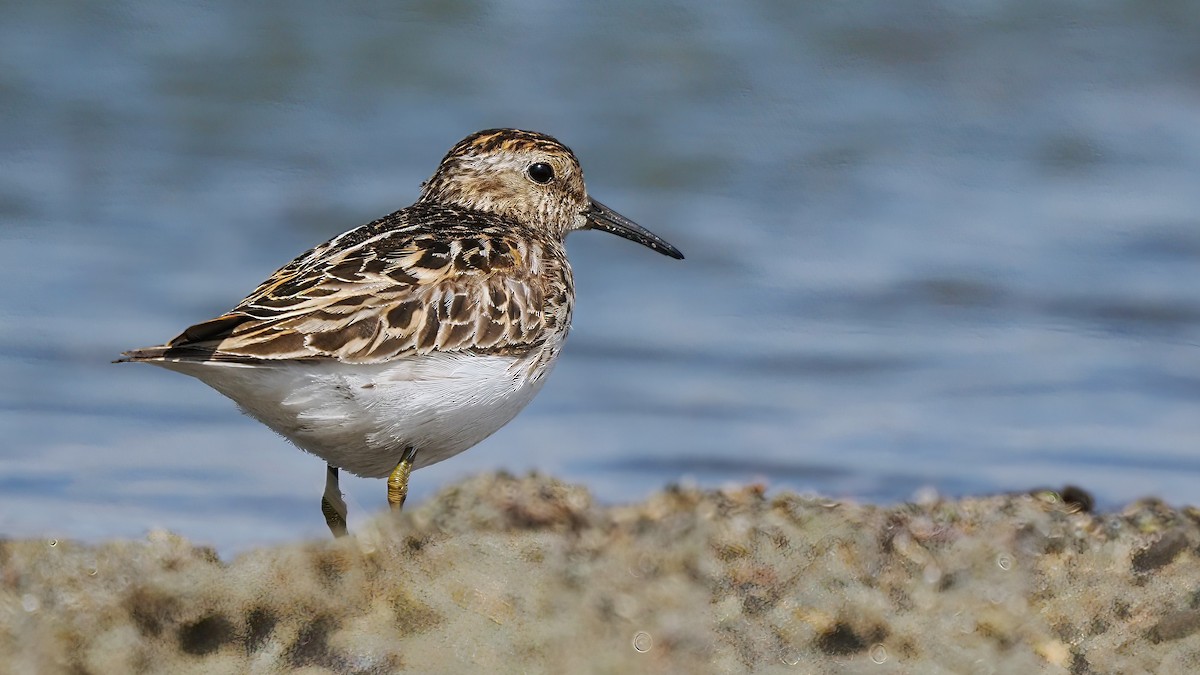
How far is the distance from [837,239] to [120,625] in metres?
7.19

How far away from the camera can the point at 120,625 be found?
3906 mm

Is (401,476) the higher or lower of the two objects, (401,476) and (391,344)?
the lower

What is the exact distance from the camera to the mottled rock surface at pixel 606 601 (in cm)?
394

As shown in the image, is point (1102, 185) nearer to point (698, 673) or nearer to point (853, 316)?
point (853, 316)

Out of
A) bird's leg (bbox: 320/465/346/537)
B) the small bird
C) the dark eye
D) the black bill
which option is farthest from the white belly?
the black bill

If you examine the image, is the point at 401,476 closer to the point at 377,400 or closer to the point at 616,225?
the point at 377,400

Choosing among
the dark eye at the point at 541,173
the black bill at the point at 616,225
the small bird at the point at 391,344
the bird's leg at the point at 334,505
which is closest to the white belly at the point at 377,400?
the small bird at the point at 391,344

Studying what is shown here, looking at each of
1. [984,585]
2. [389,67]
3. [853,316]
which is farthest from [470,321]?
[389,67]

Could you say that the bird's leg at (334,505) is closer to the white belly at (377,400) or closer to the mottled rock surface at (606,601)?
the white belly at (377,400)

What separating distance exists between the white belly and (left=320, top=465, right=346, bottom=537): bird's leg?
310 millimetres

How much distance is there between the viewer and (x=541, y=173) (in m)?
6.46

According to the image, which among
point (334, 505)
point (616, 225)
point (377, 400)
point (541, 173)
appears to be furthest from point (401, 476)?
point (616, 225)

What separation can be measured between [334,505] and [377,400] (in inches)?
33.0

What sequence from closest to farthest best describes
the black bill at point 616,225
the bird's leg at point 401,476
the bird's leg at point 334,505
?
1. the bird's leg at point 401,476
2. the bird's leg at point 334,505
3. the black bill at point 616,225
